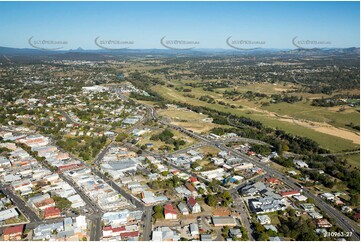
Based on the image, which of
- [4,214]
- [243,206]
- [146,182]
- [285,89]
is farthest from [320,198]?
[285,89]

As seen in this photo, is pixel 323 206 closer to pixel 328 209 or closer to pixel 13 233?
pixel 328 209

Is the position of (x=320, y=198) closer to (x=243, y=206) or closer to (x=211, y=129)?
(x=243, y=206)

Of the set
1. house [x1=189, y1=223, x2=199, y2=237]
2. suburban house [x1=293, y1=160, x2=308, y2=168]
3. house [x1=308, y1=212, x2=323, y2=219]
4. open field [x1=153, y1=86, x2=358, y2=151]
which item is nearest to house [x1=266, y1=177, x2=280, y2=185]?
suburban house [x1=293, y1=160, x2=308, y2=168]

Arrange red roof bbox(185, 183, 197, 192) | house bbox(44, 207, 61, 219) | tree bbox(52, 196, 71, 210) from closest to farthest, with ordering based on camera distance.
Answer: house bbox(44, 207, 61, 219) → tree bbox(52, 196, 71, 210) → red roof bbox(185, 183, 197, 192)

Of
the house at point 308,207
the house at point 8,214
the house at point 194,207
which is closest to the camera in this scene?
the house at point 8,214

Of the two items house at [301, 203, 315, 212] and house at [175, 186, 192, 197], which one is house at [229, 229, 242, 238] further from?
house at [301, 203, 315, 212]

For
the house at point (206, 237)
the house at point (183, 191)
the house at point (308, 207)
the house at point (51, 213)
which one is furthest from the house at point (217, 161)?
the house at point (51, 213)

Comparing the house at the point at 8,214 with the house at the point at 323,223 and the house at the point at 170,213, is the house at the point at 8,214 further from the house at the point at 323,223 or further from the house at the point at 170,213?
the house at the point at 323,223
